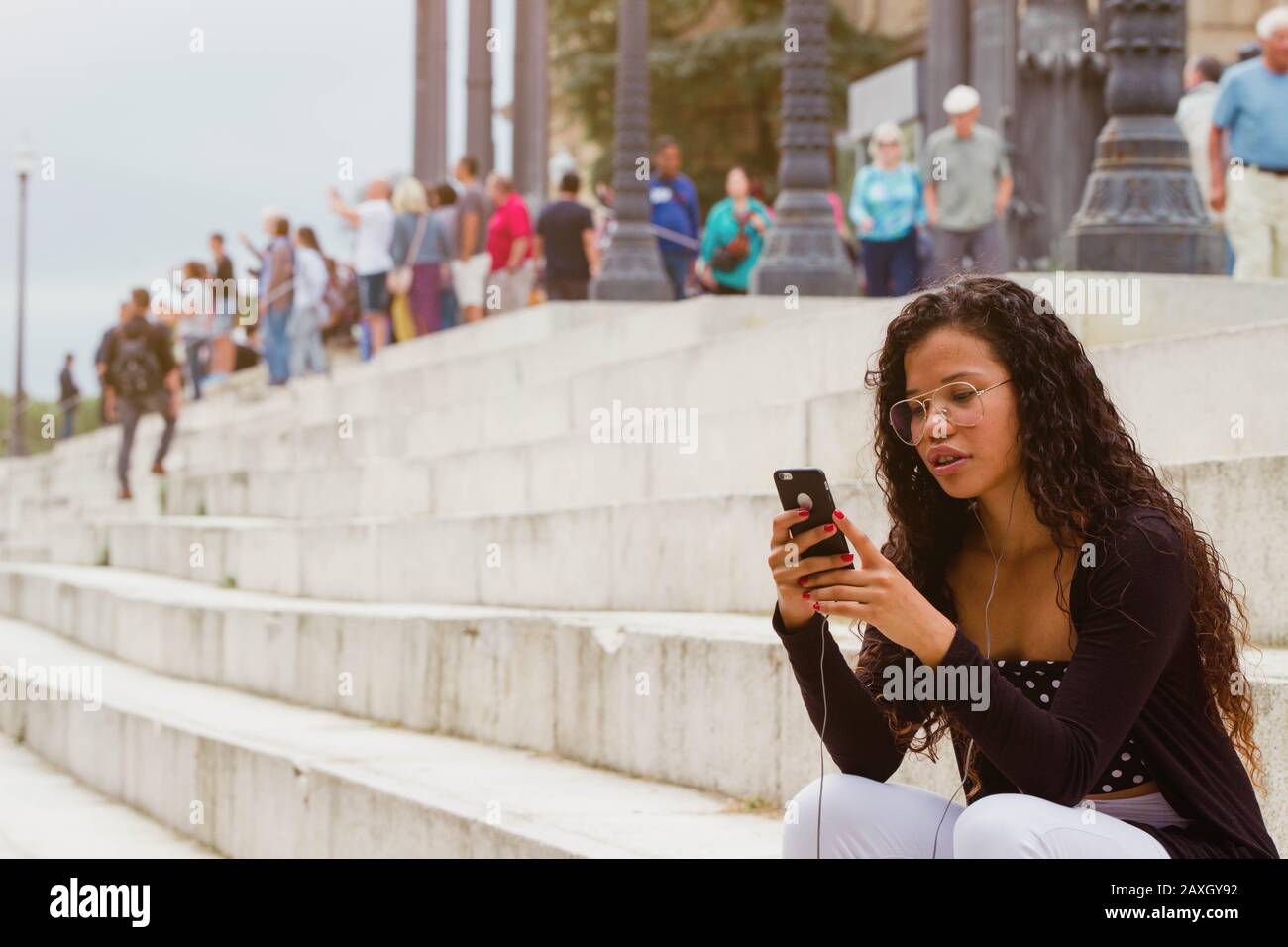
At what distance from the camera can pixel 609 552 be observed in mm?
7594

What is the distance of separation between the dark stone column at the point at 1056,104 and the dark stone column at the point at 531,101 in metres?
10.4

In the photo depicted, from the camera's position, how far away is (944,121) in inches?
707

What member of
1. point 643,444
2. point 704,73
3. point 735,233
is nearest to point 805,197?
point 735,233

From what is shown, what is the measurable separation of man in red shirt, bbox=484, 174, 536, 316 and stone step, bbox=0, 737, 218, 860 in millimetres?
7863

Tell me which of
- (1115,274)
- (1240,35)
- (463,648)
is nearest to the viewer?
(463,648)

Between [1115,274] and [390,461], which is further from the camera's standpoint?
[390,461]

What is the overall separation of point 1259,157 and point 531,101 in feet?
44.1

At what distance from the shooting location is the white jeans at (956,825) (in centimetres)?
313

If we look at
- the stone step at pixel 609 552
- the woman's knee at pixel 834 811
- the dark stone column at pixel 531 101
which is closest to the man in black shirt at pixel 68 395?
the dark stone column at pixel 531 101

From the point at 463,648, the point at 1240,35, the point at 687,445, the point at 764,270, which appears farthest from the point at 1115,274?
the point at 1240,35

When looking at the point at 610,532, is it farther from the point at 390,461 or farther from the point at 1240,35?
the point at 1240,35

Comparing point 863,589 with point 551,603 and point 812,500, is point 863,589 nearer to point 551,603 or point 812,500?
point 812,500
